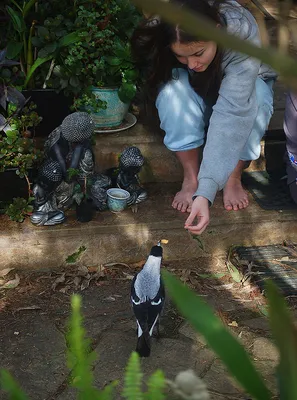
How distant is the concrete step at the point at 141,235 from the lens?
3.52 m

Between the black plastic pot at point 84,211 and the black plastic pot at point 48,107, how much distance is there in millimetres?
544

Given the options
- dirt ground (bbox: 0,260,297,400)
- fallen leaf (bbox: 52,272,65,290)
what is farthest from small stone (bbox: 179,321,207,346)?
fallen leaf (bbox: 52,272,65,290)

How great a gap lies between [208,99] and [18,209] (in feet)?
3.82

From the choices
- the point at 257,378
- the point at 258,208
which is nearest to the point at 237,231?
the point at 258,208

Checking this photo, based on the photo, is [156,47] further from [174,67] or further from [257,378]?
[257,378]

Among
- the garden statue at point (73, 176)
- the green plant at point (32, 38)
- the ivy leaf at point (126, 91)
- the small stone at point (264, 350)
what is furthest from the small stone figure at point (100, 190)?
the small stone at point (264, 350)

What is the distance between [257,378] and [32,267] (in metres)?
2.97

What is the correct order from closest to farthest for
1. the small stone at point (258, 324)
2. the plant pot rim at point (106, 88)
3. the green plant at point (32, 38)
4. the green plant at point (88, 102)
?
the small stone at point (258, 324) < the green plant at point (32, 38) < the green plant at point (88, 102) < the plant pot rim at point (106, 88)

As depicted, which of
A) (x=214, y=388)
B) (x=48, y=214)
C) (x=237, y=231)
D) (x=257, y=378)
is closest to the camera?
(x=257, y=378)

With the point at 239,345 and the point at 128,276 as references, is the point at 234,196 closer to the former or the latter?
the point at 128,276

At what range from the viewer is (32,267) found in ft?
11.6

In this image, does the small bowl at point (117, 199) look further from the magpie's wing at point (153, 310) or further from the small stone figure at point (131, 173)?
the magpie's wing at point (153, 310)

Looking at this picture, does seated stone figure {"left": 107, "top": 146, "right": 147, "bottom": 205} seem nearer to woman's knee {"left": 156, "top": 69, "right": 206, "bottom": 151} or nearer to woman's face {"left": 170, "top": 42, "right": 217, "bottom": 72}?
woman's knee {"left": 156, "top": 69, "right": 206, "bottom": 151}

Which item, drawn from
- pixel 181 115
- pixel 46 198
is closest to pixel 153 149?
pixel 181 115
